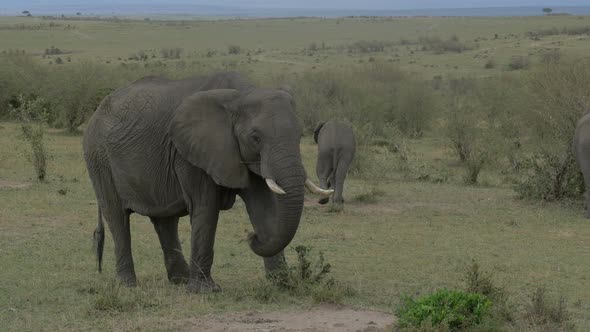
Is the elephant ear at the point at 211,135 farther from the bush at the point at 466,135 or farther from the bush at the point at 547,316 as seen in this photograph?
the bush at the point at 466,135

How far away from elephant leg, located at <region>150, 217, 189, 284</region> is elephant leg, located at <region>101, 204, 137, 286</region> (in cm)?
32

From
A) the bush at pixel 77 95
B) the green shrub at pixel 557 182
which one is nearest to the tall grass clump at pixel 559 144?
the green shrub at pixel 557 182

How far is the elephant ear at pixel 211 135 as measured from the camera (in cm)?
798

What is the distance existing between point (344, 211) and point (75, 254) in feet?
17.8

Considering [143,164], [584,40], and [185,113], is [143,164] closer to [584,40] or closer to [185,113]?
[185,113]

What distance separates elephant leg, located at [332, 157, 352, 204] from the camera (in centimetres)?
1588

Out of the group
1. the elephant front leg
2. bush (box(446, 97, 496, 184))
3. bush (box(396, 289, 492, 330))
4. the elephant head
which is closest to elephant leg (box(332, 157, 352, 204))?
bush (box(446, 97, 496, 184))

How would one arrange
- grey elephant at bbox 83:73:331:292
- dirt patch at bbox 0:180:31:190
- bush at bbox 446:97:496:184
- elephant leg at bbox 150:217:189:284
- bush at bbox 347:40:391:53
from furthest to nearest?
bush at bbox 347:40:391:53
bush at bbox 446:97:496:184
dirt patch at bbox 0:180:31:190
elephant leg at bbox 150:217:189:284
grey elephant at bbox 83:73:331:292

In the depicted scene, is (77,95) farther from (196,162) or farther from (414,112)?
(196,162)

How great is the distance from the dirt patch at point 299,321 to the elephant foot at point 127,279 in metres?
1.97

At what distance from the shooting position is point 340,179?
1603cm

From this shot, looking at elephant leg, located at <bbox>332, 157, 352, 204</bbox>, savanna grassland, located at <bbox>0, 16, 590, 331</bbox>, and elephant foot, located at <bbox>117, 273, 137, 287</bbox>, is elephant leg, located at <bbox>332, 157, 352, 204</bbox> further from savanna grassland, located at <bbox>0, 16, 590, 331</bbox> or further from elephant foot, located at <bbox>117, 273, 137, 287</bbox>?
elephant foot, located at <bbox>117, 273, 137, 287</bbox>

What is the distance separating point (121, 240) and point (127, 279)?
41 centimetres

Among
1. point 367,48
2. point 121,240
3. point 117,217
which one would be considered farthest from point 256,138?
point 367,48
